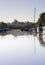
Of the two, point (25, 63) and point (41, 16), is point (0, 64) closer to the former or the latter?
point (25, 63)

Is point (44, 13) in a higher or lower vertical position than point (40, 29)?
higher

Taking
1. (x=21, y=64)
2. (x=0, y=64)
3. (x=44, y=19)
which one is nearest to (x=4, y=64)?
(x=0, y=64)

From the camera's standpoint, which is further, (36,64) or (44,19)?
(44,19)

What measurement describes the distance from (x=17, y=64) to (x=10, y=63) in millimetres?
323

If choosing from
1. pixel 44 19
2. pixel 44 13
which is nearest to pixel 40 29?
pixel 44 19

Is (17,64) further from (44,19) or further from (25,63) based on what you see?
(44,19)

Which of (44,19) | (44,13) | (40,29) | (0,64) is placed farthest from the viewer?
(44,13)

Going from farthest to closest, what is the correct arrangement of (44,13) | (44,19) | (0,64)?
(44,13)
(44,19)
(0,64)

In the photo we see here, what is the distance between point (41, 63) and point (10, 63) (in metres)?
1.23

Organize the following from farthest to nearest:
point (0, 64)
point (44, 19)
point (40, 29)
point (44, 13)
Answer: point (44, 13) → point (44, 19) → point (40, 29) → point (0, 64)

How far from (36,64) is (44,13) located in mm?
49400

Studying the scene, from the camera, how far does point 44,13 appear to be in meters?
56.7

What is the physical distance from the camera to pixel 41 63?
822cm

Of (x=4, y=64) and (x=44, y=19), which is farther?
(x=44, y=19)
